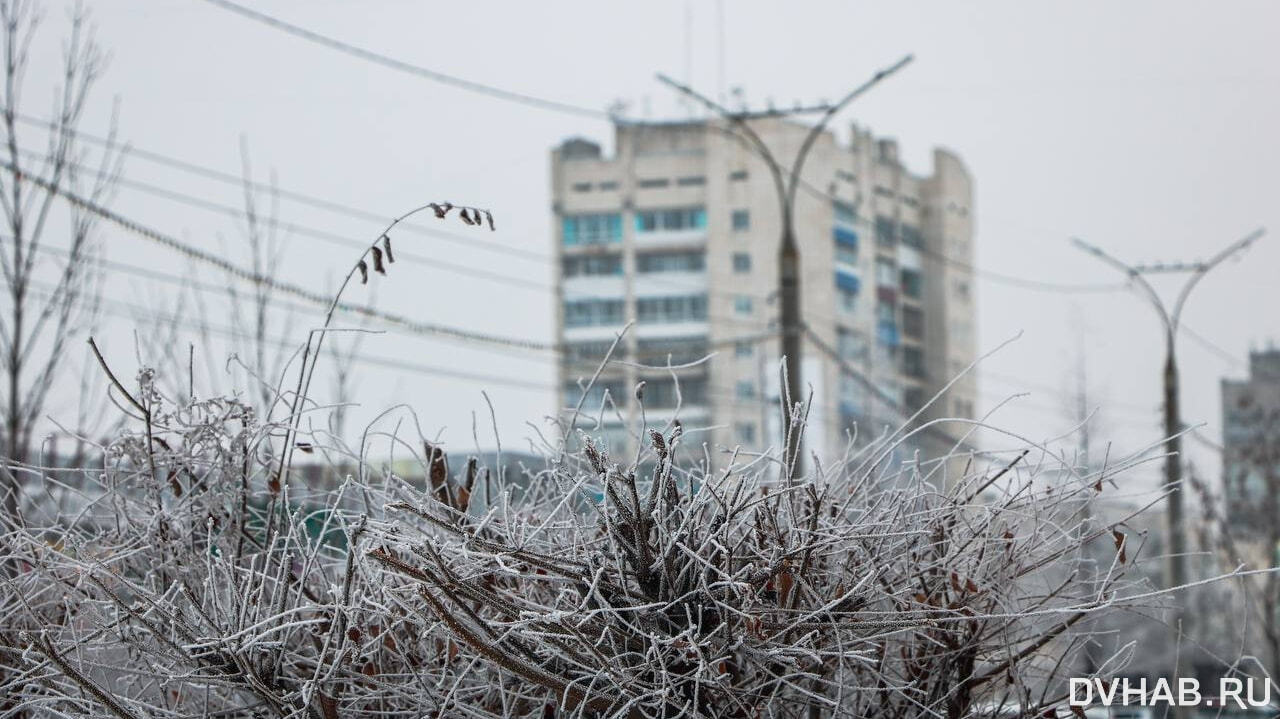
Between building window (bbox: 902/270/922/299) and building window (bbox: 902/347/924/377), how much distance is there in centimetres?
347

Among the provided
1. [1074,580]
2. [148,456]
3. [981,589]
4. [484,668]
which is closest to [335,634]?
[484,668]

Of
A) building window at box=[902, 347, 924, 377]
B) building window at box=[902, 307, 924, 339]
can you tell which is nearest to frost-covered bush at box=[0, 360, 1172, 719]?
building window at box=[902, 347, 924, 377]

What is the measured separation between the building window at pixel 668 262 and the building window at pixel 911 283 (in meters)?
15.1

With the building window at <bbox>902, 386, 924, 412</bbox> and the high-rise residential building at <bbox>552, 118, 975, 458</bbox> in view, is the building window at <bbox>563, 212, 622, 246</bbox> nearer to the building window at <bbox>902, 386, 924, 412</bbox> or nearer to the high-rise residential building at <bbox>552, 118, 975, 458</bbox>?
the high-rise residential building at <bbox>552, 118, 975, 458</bbox>

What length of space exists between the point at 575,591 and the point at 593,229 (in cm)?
8693

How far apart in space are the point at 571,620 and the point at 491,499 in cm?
109

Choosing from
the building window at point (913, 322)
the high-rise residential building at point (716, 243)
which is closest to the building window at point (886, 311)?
the high-rise residential building at point (716, 243)

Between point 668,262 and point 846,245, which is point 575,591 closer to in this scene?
point 668,262

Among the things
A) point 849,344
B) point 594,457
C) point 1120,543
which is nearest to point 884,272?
point 849,344

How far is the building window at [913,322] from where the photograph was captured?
97.2m

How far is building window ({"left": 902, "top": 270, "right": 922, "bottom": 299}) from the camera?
97.4 metres

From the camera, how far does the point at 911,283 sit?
9800cm

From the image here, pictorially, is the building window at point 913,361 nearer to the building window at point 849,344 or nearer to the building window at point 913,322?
the building window at point 913,322

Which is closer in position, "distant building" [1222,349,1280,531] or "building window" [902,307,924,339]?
"distant building" [1222,349,1280,531]
